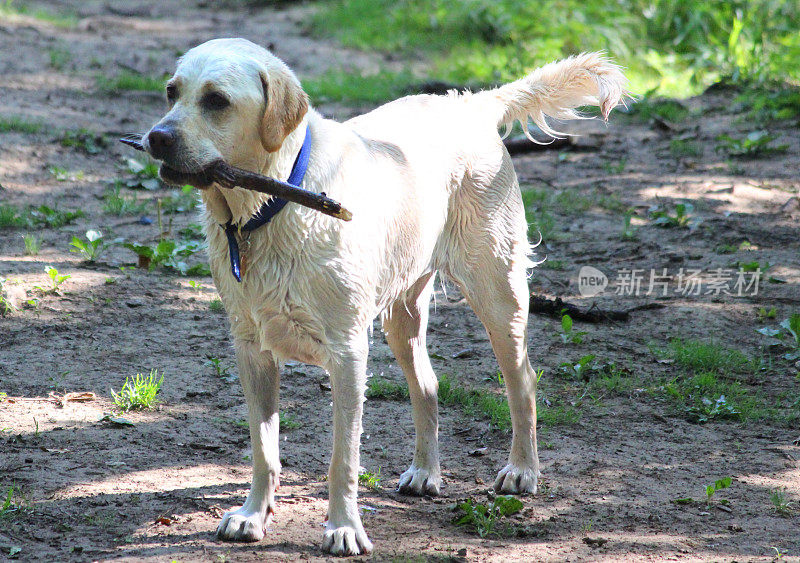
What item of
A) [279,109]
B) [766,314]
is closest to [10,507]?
[279,109]

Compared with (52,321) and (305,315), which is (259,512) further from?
(52,321)

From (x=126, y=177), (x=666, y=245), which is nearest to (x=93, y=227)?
(x=126, y=177)

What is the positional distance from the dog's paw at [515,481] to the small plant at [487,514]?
209mm

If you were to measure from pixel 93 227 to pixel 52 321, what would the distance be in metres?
1.71

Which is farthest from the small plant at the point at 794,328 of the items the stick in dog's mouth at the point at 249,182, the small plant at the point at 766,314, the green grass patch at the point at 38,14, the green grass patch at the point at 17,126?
the green grass patch at the point at 38,14

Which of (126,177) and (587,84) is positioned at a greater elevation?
(587,84)

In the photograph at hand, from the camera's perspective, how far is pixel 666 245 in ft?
24.6

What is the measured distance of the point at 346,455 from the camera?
3.66m

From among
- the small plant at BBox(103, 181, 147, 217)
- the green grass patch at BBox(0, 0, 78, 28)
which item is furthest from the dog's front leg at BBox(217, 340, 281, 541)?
the green grass patch at BBox(0, 0, 78, 28)

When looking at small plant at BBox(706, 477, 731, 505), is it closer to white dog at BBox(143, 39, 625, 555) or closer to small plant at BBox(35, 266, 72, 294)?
white dog at BBox(143, 39, 625, 555)

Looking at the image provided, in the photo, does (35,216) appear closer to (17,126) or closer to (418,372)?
(17,126)

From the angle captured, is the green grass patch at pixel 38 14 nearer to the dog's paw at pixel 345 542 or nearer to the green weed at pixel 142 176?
the green weed at pixel 142 176

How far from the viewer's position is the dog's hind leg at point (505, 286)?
174 inches

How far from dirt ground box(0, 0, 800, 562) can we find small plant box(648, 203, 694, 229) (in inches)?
3.7
